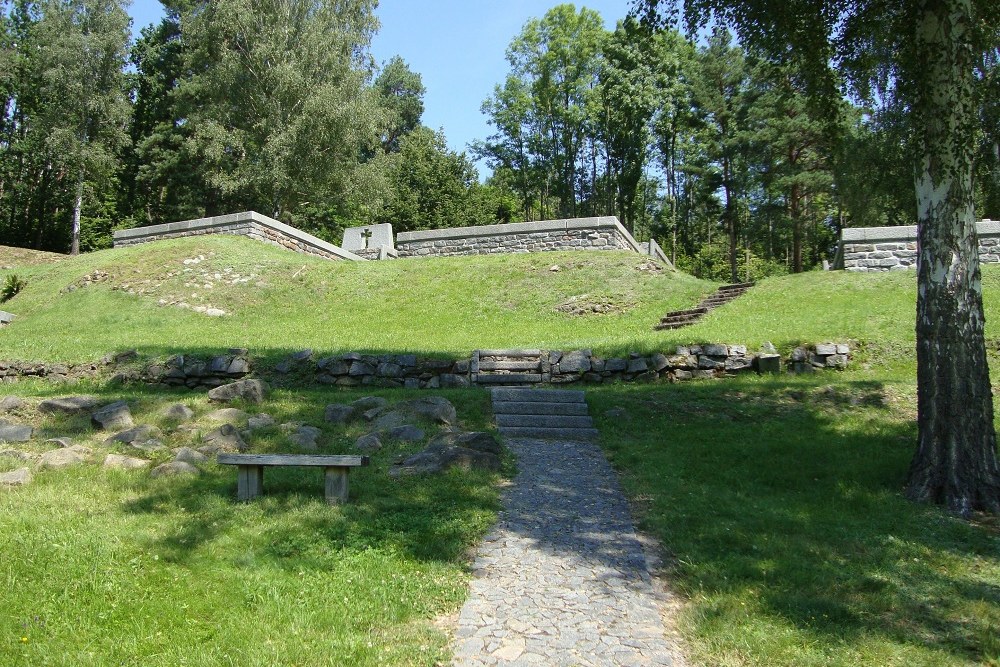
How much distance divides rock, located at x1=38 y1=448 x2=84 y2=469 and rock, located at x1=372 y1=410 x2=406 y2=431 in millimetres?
3107

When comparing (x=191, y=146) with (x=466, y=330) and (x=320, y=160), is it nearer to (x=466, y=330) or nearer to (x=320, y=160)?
(x=320, y=160)

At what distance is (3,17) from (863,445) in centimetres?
4621

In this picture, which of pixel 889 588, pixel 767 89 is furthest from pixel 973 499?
pixel 767 89

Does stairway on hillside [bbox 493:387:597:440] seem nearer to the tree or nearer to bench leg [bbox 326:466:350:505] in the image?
bench leg [bbox 326:466:350:505]

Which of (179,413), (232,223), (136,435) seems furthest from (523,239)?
(136,435)

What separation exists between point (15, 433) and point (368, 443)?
12.6ft

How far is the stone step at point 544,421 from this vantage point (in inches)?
378

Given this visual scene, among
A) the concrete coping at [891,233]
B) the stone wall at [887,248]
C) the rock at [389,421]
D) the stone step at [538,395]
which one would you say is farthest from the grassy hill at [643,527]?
the concrete coping at [891,233]

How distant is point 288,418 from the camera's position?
919cm

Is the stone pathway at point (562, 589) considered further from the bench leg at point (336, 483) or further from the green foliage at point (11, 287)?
the green foliage at point (11, 287)

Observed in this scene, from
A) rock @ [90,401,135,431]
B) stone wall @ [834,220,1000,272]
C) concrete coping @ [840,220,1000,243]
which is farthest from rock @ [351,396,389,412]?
concrete coping @ [840,220,1000,243]

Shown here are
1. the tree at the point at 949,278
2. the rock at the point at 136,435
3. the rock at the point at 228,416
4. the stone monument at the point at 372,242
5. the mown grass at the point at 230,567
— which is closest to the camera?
the mown grass at the point at 230,567

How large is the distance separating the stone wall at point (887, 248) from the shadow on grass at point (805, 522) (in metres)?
8.66

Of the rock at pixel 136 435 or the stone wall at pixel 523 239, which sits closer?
the rock at pixel 136 435
